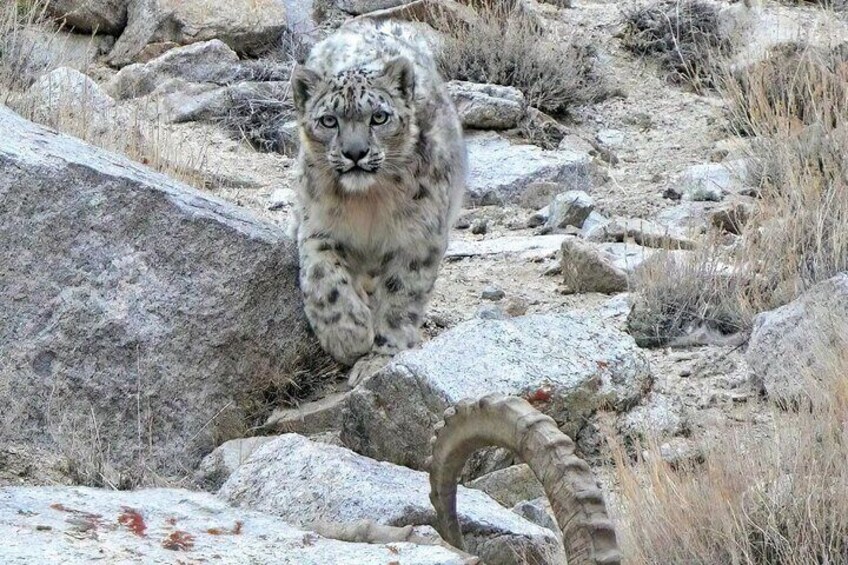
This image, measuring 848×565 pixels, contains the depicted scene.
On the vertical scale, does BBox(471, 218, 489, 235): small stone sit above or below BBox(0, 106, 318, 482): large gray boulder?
below

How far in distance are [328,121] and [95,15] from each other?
29.1ft

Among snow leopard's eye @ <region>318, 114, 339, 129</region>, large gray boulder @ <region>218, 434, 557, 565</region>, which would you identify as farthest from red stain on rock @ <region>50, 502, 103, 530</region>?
snow leopard's eye @ <region>318, 114, 339, 129</region>

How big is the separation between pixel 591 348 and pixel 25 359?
8.51 feet

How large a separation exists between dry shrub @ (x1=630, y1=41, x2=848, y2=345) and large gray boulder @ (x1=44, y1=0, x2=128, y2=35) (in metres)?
7.56

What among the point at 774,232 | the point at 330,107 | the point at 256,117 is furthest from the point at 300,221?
the point at 256,117

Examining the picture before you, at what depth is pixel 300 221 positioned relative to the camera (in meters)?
8.41

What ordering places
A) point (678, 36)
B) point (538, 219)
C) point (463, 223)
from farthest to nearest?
point (678, 36)
point (463, 223)
point (538, 219)

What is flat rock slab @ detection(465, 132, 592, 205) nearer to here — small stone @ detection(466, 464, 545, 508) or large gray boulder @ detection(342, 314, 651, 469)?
large gray boulder @ detection(342, 314, 651, 469)

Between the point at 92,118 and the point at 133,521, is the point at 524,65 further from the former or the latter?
the point at 133,521

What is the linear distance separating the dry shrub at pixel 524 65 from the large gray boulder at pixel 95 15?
3.69 meters

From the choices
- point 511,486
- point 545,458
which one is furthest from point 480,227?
point 545,458

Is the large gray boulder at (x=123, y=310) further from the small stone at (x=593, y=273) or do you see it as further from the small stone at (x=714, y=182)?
the small stone at (x=714, y=182)

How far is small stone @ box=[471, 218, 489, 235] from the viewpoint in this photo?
37.6 feet

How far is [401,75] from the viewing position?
802 centimetres
